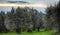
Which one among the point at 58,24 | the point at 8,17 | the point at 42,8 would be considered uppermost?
the point at 42,8

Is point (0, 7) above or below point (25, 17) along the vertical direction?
above

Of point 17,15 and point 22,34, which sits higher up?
point 17,15

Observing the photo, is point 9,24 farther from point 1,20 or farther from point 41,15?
point 41,15

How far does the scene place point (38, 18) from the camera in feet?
4.05

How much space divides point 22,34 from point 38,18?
283 mm

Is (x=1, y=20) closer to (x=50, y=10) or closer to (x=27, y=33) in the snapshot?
(x=27, y=33)

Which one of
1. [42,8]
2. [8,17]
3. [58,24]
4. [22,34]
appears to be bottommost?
[22,34]

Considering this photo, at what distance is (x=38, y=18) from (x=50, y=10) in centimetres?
18

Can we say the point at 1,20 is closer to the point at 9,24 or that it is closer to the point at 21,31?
the point at 9,24

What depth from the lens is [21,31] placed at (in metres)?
1.24

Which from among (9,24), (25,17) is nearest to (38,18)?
(25,17)

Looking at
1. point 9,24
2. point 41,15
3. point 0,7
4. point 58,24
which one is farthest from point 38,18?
point 0,7

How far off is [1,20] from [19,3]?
31cm

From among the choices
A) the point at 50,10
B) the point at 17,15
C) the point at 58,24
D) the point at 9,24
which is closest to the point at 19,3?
the point at 17,15
